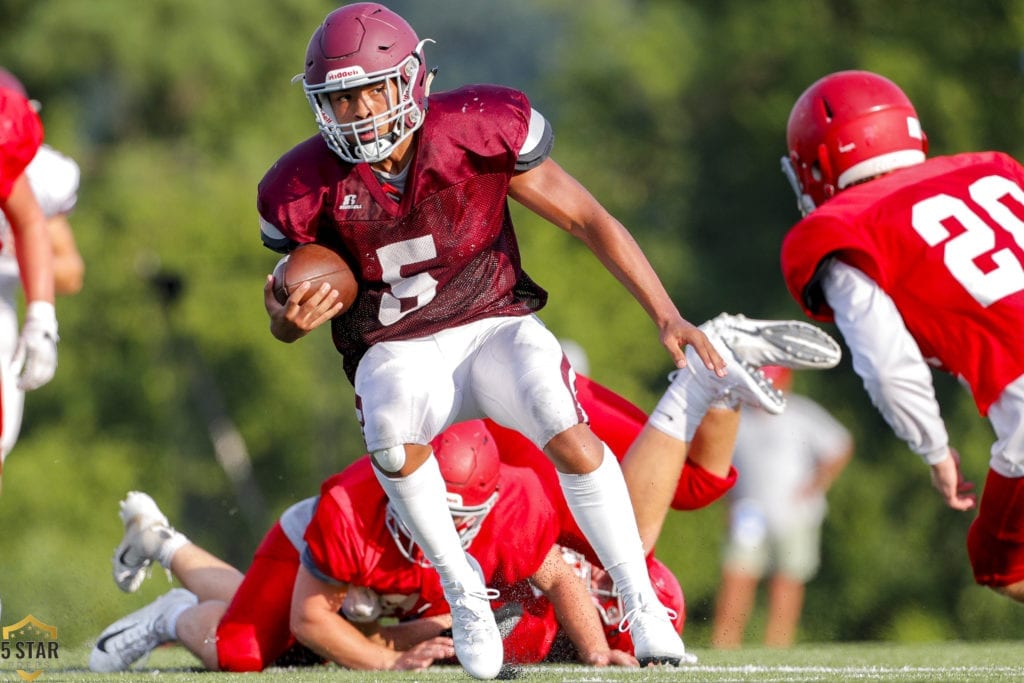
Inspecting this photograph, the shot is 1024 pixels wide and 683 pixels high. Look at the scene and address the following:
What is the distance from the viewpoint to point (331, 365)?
14.4m

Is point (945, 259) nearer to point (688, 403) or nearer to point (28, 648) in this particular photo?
point (688, 403)

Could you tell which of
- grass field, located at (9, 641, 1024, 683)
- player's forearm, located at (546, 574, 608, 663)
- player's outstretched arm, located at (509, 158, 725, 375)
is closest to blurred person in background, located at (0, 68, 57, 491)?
grass field, located at (9, 641, 1024, 683)

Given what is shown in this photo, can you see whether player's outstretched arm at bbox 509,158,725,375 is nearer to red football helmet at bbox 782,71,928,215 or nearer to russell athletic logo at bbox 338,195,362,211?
russell athletic logo at bbox 338,195,362,211

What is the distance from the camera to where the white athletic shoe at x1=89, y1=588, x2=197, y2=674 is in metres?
4.93

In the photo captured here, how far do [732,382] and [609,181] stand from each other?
43.8 feet

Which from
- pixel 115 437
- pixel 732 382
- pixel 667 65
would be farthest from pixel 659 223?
pixel 732 382

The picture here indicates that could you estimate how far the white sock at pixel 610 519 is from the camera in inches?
155

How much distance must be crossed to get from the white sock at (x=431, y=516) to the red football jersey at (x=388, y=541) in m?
0.41

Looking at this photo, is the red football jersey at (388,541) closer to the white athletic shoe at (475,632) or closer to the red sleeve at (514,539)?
the red sleeve at (514,539)

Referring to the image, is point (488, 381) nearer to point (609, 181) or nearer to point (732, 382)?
point (732, 382)

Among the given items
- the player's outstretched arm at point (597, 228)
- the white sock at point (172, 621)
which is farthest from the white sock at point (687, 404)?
the white sock at point (172, 621)

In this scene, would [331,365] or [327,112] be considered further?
[331,365]

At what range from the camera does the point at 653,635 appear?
3.90 meters

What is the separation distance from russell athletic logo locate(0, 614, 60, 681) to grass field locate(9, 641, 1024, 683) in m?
0.03
